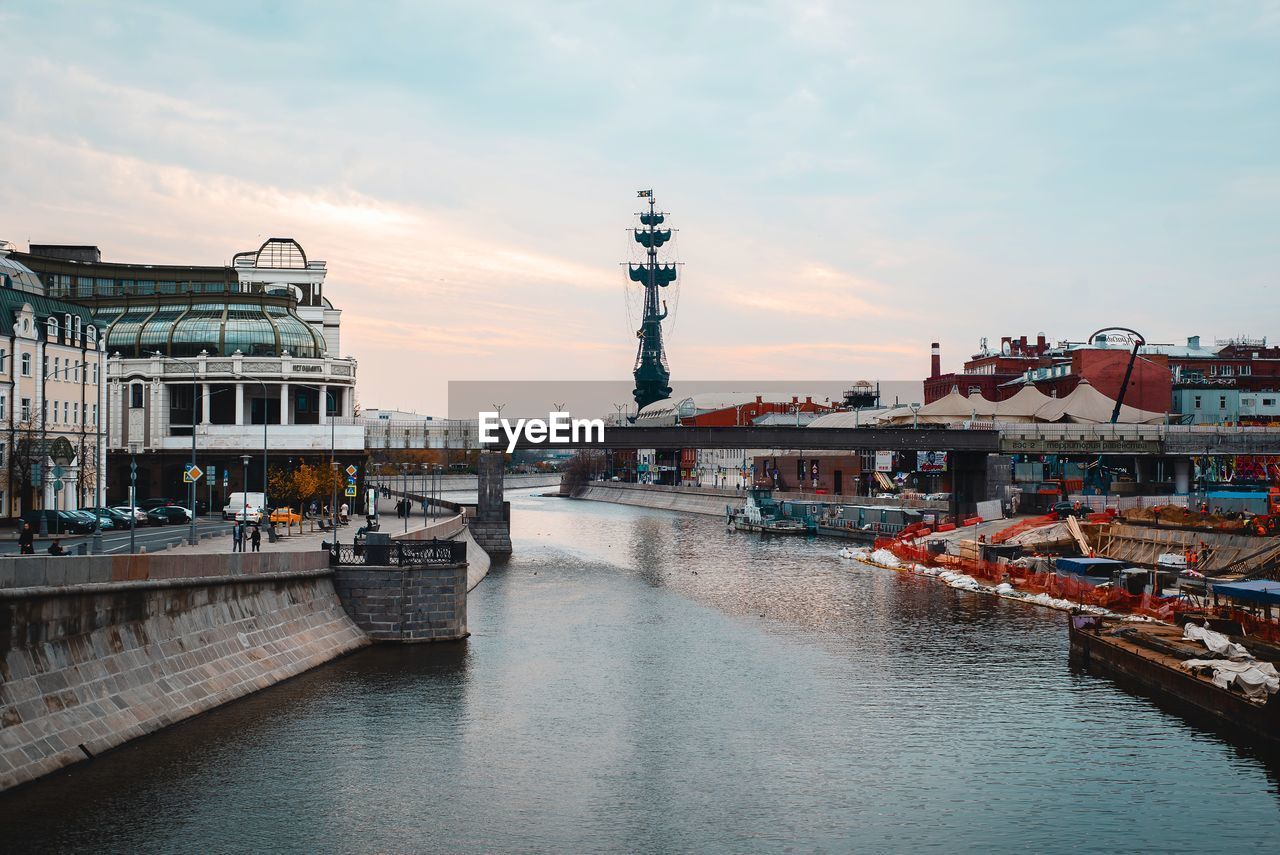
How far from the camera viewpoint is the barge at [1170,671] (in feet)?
125

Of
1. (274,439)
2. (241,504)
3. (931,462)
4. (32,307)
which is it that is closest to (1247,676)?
(241,504)

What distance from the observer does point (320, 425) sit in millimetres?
112062

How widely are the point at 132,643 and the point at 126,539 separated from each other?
92.0 feet

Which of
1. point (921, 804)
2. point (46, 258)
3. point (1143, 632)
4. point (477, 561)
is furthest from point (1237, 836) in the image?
point (46, 258)

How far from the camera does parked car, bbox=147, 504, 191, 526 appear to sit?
78000mm

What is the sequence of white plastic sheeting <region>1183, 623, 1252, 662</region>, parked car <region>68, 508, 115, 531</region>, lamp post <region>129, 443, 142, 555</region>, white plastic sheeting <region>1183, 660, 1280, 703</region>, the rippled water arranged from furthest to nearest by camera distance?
parked car <region>68, 508, 115, 531</region> < lamp post <region>129, 443, 142, 555</region> < white plastic sheeting <region>1183, 623, 1252, 662</region> < white plastic sheeting <region>1183, 660, 1280, 703</region> < the rippled water

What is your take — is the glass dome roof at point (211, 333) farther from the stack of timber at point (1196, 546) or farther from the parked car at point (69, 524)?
the stack of timber at point (1196, 546)

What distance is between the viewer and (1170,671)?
43.2 meters

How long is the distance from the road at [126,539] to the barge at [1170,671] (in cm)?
4039

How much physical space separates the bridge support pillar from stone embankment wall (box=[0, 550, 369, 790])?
5941 centimetres

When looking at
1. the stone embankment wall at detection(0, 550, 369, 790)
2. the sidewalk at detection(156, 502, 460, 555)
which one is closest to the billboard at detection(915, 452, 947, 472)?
the sidewalk at detection(156, 502, 460, 555)

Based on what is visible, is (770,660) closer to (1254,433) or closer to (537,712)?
(537,712)

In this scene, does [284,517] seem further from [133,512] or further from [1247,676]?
[1247,676]

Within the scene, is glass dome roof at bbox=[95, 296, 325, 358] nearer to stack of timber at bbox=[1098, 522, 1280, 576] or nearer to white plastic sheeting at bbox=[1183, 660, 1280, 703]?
stack of timber at bbox=[1098, 522, 1280, 576]
